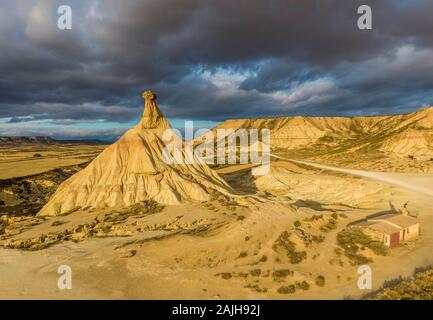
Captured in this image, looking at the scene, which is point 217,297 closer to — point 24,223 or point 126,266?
point 126,266

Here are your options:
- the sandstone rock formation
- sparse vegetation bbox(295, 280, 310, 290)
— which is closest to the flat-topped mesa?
the sandstone rock formation

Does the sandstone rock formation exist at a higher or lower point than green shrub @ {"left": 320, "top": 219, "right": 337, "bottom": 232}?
higher

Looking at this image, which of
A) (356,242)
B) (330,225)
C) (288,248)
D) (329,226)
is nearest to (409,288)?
A: (356,242)

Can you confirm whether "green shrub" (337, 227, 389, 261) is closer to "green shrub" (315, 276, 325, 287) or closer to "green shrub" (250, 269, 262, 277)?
"green shrub" (315, 276, 325, 287)

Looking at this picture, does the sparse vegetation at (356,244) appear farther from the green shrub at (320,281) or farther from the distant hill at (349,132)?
the distant hill at (349,132)

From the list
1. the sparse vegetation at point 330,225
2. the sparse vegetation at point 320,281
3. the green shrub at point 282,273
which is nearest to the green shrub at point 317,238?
the sparse vegetation at point 330,225

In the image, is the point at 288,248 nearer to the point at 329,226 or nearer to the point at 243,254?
the point at 243,254
